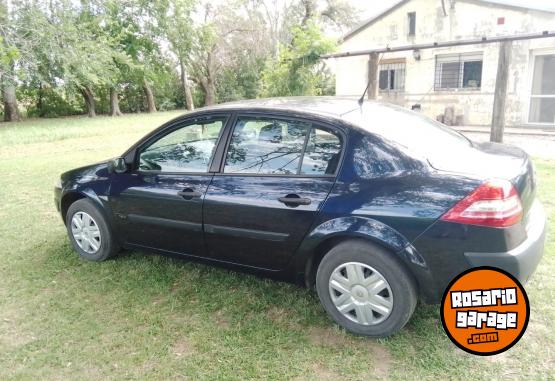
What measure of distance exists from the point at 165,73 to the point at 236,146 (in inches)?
1097

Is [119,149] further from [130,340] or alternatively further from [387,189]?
[387,189]

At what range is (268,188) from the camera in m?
3.11

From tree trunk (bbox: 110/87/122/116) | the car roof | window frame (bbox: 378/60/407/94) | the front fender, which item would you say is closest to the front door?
the car roof

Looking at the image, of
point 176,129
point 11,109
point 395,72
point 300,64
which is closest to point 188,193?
point 176,129

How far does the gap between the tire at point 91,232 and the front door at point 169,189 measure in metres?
0.23

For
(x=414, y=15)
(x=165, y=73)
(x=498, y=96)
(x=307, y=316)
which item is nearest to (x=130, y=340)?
(x=307, y=316)

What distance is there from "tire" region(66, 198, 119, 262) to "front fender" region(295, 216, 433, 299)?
85.3 inches

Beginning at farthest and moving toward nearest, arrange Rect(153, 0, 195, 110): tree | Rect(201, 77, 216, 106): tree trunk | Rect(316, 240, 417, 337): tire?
1. Rect(201, 77, 216, 106): tree trunk
2. Rect(153, 0, 195, 110): tree
3. Rect(316, 240, 417, 337): tire

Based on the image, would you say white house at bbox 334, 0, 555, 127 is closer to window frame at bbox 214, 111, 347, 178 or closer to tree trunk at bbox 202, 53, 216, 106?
window frame at bbox 214, 111, 347, 178

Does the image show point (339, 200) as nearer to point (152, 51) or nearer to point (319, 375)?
point (319, 375)

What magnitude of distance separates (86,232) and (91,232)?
0.07m

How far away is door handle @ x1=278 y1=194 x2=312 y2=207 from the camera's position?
9.64 feet

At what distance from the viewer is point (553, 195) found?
5.59m

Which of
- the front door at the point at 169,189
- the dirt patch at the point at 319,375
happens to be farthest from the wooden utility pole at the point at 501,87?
the dirt patch at the point at 319,375
